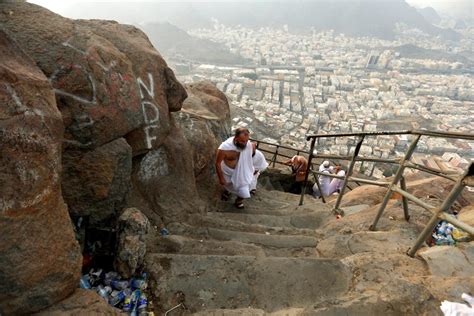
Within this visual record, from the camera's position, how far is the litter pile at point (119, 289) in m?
2.17

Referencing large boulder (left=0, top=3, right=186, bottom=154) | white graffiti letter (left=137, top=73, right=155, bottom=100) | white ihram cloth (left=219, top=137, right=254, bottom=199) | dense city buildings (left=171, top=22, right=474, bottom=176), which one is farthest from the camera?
dense city buildings (left=171, top=22, right=474, bottom=176)

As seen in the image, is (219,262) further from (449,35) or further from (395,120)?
(449,35)

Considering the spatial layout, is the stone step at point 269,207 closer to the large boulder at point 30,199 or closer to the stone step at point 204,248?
the stone step at point 204,248

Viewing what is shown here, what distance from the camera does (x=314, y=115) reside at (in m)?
33.5

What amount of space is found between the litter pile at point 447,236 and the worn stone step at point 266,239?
44.7 inches

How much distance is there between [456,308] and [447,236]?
1487 mm

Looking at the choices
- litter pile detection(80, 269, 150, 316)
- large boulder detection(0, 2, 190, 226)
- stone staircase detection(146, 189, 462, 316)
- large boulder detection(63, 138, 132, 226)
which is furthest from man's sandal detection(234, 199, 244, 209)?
litter pile detection(80, 269, 150, 316)

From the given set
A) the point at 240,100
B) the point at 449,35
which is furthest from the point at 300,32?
the point at 240,100

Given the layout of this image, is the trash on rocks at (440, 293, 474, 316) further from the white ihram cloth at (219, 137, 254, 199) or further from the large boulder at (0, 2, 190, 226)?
the white ihram cloth at (219, 137, 254, 199)

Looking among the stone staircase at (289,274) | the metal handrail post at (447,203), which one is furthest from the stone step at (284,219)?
the metal handrail post at (447,203)

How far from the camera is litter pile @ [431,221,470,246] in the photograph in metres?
3.14

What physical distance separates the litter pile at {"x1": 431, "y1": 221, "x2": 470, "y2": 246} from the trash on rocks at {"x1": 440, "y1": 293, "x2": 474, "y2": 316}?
1.25 metres

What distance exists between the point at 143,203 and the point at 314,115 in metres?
31.6

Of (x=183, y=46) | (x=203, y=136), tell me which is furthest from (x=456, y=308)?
(x=183, y=46)
